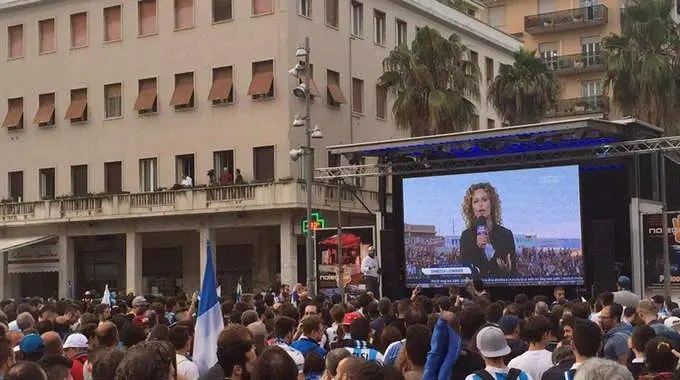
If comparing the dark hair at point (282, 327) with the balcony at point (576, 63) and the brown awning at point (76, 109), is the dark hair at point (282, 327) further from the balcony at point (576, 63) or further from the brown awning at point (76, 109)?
the balcony at point (576, 63)

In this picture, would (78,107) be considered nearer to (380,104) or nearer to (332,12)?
(332,12)

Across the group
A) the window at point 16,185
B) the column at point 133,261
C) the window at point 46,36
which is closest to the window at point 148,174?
the column at point 133,261

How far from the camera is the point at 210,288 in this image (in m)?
9.27

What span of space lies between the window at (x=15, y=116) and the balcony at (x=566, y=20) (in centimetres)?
3035

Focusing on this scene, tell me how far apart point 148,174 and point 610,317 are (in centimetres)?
3201

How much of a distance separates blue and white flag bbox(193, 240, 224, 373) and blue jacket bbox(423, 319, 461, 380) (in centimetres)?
197

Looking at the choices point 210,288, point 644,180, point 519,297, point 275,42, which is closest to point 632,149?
point 644,180

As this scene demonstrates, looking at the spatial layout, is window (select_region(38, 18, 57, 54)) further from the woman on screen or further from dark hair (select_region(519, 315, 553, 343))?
dark hair (select_region(519, 315, 553, 343))

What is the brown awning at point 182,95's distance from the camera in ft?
130

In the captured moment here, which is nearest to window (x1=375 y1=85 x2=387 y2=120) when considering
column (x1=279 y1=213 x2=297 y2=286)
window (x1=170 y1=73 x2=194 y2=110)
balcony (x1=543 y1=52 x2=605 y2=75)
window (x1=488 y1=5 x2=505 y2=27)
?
column (x1=279 y1=213 x2=297 y2=286)

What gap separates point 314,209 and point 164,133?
720 cm

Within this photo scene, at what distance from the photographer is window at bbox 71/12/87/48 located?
42.8m

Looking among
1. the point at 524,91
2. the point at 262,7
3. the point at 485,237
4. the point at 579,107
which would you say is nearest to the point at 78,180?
the point at 262,7

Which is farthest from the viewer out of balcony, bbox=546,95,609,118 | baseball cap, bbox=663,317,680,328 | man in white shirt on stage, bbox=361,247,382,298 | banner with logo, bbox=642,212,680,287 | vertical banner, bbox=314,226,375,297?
balcony, bbox=546,95,609,118
